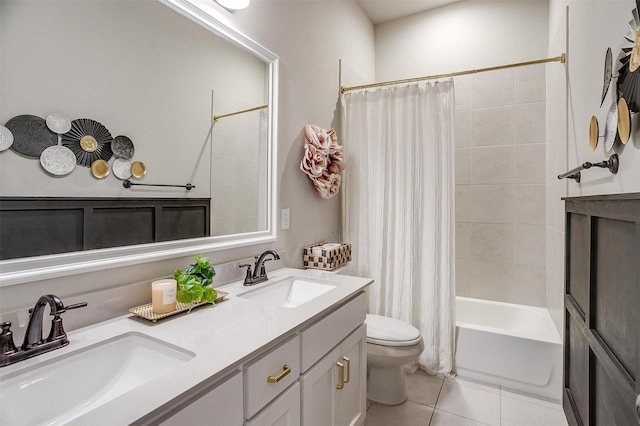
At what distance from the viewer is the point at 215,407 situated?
750mm

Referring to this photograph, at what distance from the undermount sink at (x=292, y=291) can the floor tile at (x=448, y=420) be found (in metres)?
1.04

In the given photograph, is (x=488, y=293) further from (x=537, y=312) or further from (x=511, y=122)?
(x=511, y=122)

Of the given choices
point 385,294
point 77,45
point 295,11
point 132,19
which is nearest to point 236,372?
point 77,45

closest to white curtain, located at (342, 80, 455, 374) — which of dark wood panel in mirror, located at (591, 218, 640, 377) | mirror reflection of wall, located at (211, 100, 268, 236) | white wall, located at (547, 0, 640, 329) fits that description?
white wall, located at (547, 0, 640, 329)

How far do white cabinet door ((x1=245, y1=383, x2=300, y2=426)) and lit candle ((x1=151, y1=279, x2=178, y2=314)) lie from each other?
0.44 m

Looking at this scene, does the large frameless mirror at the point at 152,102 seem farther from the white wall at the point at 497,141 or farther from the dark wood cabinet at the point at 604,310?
the white wall at the point at 497,141

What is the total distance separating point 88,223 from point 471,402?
2.24 m

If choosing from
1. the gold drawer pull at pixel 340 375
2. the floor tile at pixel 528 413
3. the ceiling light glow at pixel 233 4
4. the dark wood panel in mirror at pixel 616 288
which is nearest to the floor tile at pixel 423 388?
the floor tile at pixel 528 413

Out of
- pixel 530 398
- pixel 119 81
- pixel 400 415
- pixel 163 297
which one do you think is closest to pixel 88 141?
pixel 119 81

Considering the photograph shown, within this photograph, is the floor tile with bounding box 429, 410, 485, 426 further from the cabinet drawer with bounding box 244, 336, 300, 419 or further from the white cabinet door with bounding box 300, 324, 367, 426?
the cabinet drawer with bounding box 244, 336, 300, 419

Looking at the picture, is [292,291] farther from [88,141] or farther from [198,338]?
[88,141]

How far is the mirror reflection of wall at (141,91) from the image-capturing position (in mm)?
867

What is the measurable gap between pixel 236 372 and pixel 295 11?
1998 mm

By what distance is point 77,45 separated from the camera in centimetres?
97
